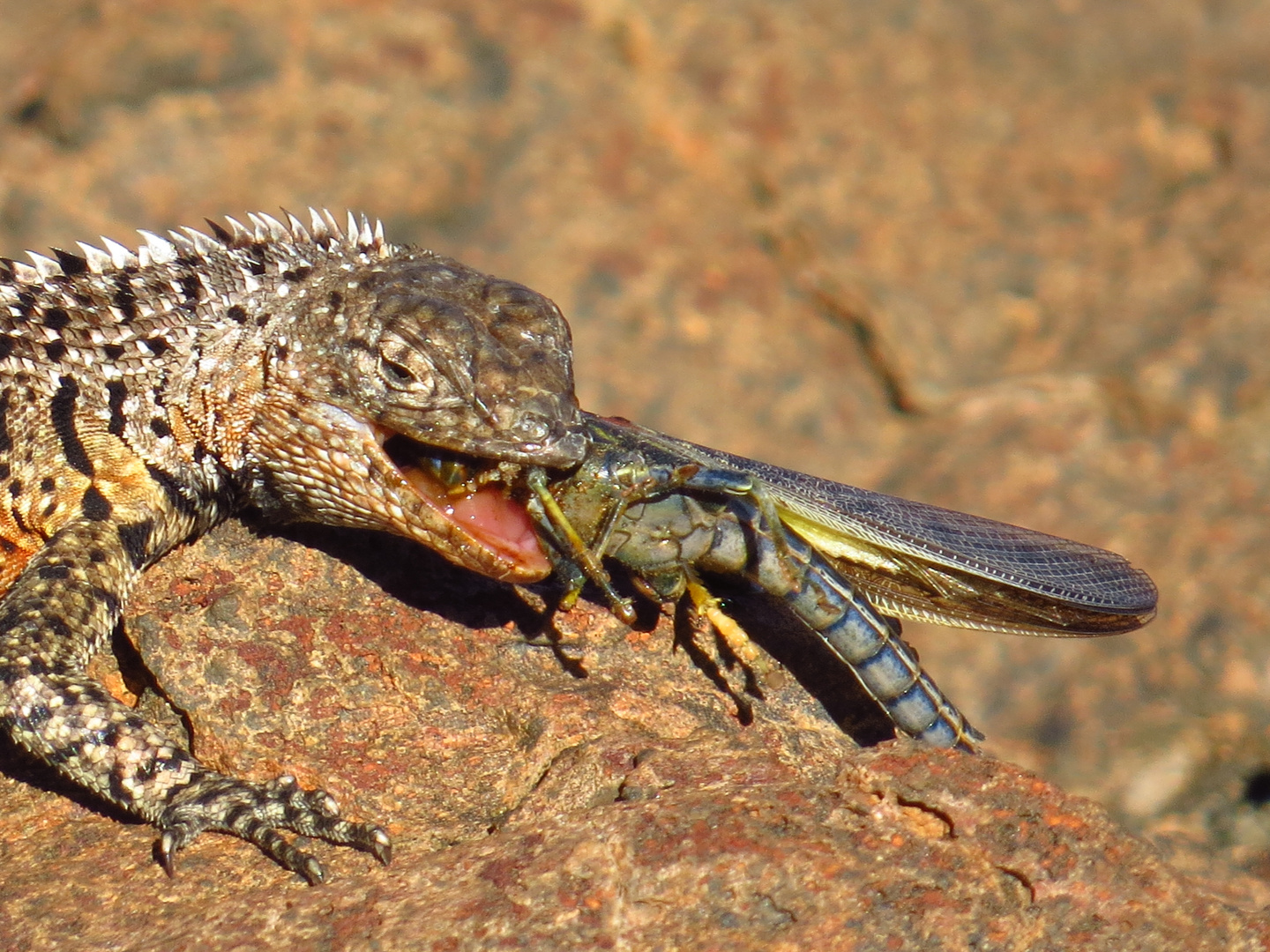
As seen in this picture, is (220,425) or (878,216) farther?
(878,216)

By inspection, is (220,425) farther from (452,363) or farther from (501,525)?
(501,525)

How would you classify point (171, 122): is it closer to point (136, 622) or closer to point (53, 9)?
point (53, 9)

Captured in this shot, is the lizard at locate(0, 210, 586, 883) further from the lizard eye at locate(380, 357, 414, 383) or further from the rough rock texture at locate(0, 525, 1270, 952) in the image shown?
the rough rock texture at locate(0, 525, 1270, 952)

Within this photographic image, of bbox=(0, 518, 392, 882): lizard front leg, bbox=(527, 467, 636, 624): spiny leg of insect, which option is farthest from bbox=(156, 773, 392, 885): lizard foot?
bbox=(527, 467, 636, 624): spiny leg of insect

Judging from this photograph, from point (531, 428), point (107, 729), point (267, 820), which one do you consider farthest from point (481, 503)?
point (107, 729)

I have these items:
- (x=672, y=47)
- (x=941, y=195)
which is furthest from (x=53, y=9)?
(x=941, y=195)

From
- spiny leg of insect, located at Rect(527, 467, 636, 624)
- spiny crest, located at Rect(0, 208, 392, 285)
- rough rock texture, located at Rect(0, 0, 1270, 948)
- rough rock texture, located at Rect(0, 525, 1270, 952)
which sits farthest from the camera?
rough rock texture, located at Rect(0, 0, 1270, 948)

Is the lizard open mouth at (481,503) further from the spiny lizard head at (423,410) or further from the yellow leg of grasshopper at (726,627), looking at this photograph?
the yellow leg of grasshopper at (726,627)

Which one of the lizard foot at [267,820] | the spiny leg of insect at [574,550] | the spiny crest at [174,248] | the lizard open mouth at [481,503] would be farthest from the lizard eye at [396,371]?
the lizard foot at [267,820]
